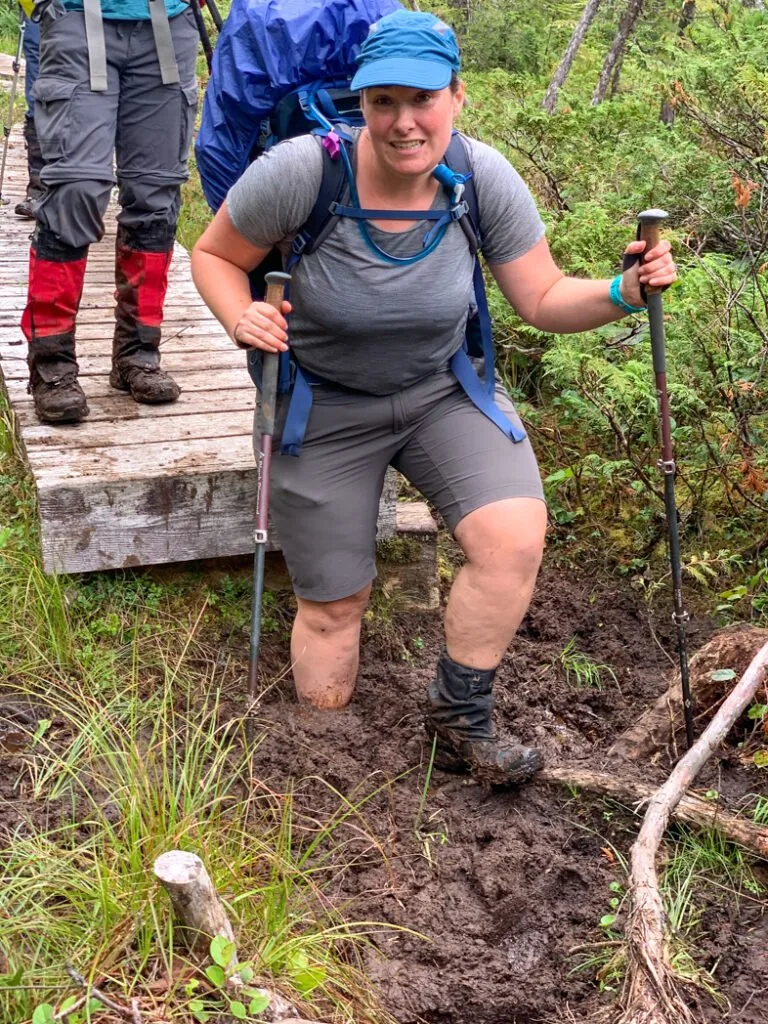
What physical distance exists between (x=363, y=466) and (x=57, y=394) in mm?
1588

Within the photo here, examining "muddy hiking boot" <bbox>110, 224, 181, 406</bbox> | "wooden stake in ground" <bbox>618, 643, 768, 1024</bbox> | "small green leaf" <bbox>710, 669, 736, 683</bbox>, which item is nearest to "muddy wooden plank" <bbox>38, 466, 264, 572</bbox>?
"muddy hiking boot" <bbox>110, 224, 181, 406</bbox>

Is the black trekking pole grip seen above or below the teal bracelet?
below

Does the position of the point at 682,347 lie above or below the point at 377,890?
above

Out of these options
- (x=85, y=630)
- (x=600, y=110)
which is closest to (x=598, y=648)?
(x=85, y=630)

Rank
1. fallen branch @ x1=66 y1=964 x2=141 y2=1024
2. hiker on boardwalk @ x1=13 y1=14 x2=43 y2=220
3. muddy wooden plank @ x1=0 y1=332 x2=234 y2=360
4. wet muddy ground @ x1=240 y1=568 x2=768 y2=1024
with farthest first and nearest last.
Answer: hiker on boardwalk @ x1=13 y1=14 x2=43 y2=220 → muddy wooden plank @ x1=0 y1=332 x2=234 y2=360 → wet muddy ground @ x1=240 y1=568 x2=768 y2=1024 → fallen branch @ x1=66 y1=964 x2=141 y2=1024

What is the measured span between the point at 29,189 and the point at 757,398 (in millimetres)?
5651

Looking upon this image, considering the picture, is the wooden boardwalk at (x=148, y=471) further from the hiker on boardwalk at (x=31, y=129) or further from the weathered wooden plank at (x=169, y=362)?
the hiker on boardwalk at (x=31, y=129)

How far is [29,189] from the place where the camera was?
8.29m

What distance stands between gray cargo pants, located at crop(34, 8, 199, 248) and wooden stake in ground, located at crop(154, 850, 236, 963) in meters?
2.94

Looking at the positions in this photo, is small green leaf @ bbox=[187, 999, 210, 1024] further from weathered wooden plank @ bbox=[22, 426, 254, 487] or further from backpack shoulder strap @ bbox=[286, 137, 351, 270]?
weathered wooden plank @ bbox=[22, 426, 254, 487]

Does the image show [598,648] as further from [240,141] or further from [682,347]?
[240,141]

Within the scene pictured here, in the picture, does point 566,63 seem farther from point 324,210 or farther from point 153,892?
point 153,892

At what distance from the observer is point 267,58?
342cm

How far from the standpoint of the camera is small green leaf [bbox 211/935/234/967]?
2.42 m
